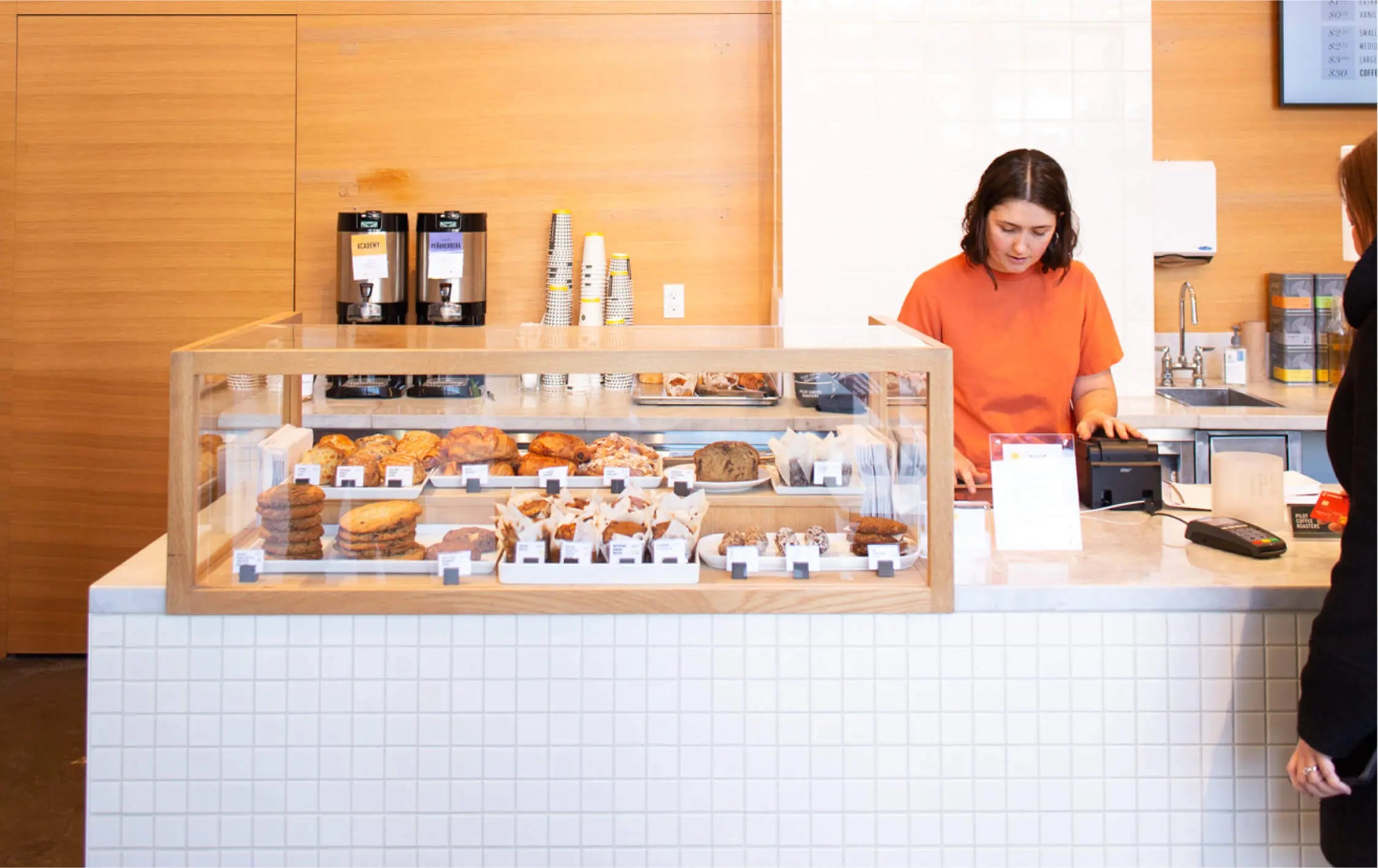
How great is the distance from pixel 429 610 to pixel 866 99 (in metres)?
2.76

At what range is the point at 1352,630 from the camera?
1.65m

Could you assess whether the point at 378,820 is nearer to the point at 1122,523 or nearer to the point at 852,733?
the point at 852,733

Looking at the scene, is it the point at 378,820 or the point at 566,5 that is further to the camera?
the point at 566,5

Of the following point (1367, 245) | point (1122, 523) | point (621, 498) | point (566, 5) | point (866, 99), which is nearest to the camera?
point (1367, 245)

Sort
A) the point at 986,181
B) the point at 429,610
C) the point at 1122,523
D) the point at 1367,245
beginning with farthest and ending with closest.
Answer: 1. the point at 986,181
2. the point at 1122,523
3. the point at 429,610
4. the point at 1367,245

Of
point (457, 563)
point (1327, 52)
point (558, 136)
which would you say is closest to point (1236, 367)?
point (1327, 52)

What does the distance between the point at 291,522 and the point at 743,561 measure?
73 centimetres

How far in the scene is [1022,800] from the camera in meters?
2.03

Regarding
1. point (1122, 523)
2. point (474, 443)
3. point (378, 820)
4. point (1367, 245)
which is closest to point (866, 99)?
point (1122, 523)

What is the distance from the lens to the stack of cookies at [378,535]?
2109 millimetres

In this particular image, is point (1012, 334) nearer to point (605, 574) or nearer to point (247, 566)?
point (605, 574)

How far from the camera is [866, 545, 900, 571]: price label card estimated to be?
2.07m

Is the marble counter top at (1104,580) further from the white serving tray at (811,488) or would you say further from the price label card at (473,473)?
the price label card at (473,473)

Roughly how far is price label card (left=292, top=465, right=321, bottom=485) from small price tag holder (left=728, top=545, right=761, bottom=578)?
70 cm
